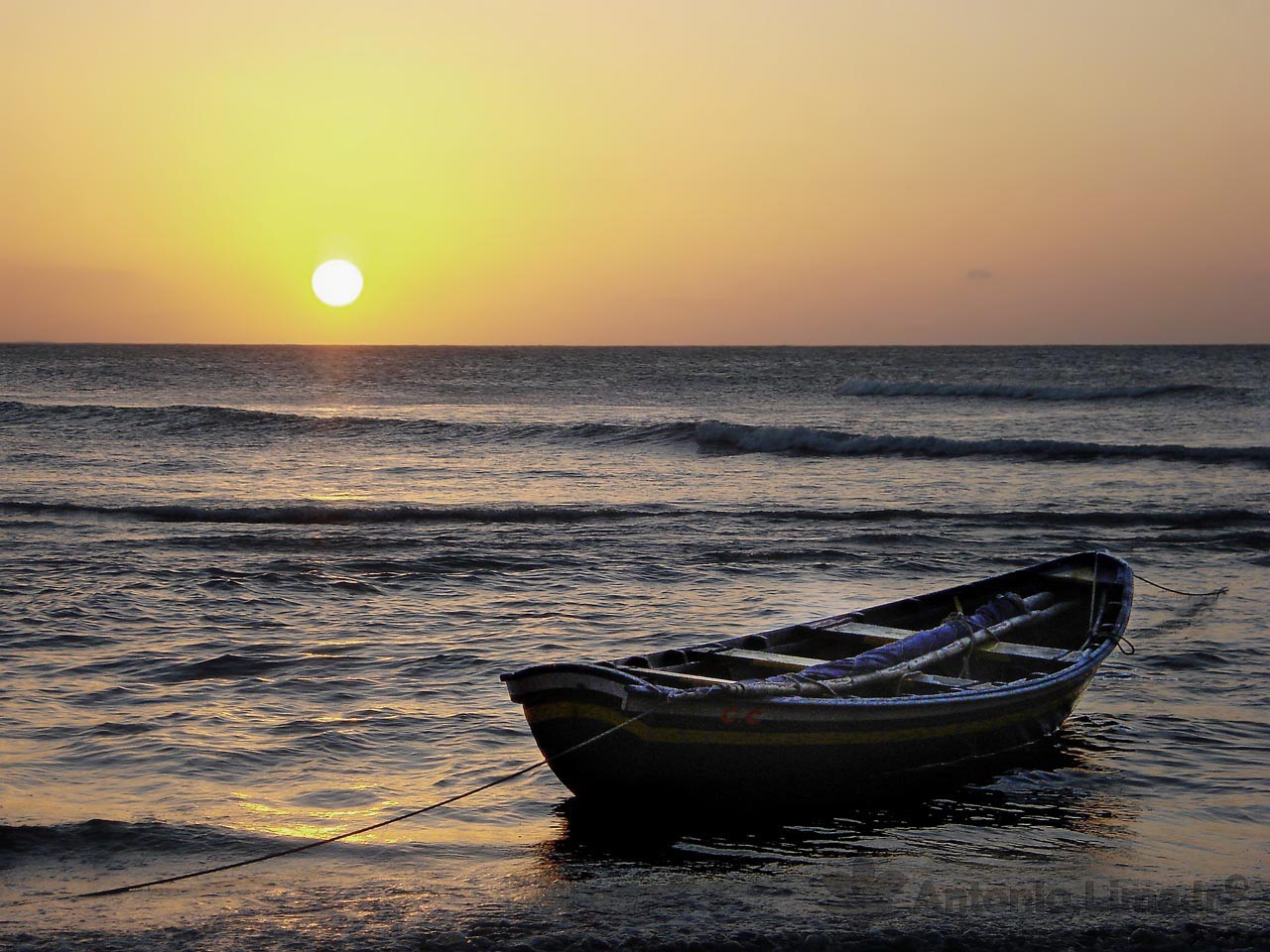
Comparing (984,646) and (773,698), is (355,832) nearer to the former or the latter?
(773,698)

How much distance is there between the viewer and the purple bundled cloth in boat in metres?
8.05

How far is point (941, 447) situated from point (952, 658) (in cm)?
2470

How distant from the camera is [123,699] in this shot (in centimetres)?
959

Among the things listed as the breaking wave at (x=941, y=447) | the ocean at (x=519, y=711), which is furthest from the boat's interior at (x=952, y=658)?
the breaking wave at (x=941, y=447)

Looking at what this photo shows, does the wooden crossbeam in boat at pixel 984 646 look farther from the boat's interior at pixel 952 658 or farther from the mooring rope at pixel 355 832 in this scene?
the mooring rope at pixel 355 832

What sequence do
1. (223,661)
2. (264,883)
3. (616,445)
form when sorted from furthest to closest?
(616,445) < (223,661) < (264,883)

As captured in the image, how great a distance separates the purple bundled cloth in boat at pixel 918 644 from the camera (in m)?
8.05

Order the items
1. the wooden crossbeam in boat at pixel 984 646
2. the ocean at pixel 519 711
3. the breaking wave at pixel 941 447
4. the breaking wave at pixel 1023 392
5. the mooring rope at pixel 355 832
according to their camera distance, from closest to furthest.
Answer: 1. the ocean at pixel 519 711
2. the mooring rope at pixel 355 832
3. the wooden crossbeam in boat at pixel 984 646
4. the breaking wave at pixel 941 447
5. the breaking wave at pixel 1023 392

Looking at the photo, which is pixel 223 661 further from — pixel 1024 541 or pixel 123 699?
pixel 1024 541

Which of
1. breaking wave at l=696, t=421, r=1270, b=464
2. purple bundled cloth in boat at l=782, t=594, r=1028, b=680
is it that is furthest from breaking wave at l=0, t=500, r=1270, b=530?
purple bundled cloth in boat at l=782, t=594, r=1028, b=680

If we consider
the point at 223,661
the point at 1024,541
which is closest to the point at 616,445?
the point at 1024,541

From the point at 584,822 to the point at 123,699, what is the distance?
4.39 meters

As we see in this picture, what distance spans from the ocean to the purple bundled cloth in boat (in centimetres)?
94

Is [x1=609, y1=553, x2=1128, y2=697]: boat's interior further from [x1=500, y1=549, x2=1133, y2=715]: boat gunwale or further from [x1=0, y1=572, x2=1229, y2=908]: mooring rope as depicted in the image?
[x1=0, y1=572, x2=1229, y2=908]: mooring rope
